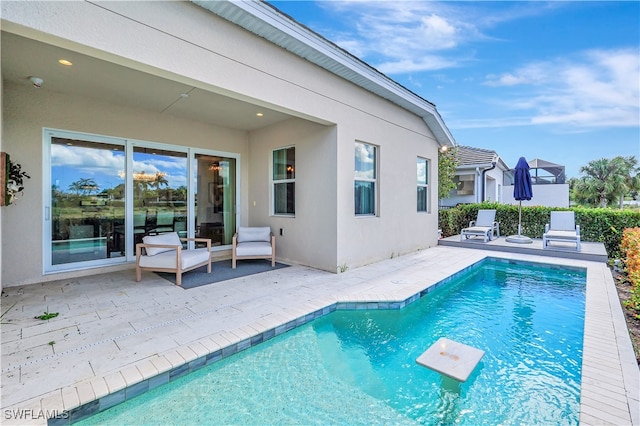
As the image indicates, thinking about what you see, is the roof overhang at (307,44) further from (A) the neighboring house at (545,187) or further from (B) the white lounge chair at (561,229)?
(A) the neighboring house at (545,187)

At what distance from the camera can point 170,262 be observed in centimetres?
535

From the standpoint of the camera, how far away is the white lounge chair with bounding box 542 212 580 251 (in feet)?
27.0

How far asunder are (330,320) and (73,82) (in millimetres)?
5823

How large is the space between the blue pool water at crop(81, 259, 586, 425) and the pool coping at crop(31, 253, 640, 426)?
0.33ft

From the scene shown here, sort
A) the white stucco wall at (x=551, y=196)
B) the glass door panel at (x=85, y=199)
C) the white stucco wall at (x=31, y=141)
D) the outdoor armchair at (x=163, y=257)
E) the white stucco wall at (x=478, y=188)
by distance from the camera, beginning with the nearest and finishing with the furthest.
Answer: the white stucco wall at (x=31, y=141) < the outdoor armchair at (x=163, y=257) < the glass door panel at (x=85, y=199) < the white stucco wall at (x=478, y=188) < the white stucco wall at (x=551, y=196)

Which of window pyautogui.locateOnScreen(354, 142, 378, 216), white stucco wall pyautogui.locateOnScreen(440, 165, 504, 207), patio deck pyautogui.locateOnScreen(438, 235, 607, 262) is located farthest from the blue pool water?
white stucco wall pyautogui.locateOnScreen(440, 165, 504, 207)

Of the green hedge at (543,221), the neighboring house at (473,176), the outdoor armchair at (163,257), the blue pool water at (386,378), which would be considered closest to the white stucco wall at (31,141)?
the outdoor armchair at (163,257)

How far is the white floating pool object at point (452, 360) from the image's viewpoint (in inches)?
95.6

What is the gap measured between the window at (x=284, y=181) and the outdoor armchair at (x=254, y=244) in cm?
70

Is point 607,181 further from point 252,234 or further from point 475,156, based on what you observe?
point 252,234

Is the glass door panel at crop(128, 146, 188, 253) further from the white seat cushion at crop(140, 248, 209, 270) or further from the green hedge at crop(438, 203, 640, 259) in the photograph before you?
the green hedge at crop(438, 203, 640, 259)

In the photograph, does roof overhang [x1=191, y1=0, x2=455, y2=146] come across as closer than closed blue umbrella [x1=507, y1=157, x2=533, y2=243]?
Yes

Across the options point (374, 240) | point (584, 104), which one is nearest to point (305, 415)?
point (374, 240)

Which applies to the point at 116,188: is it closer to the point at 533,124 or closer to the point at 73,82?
the point at 73,82
